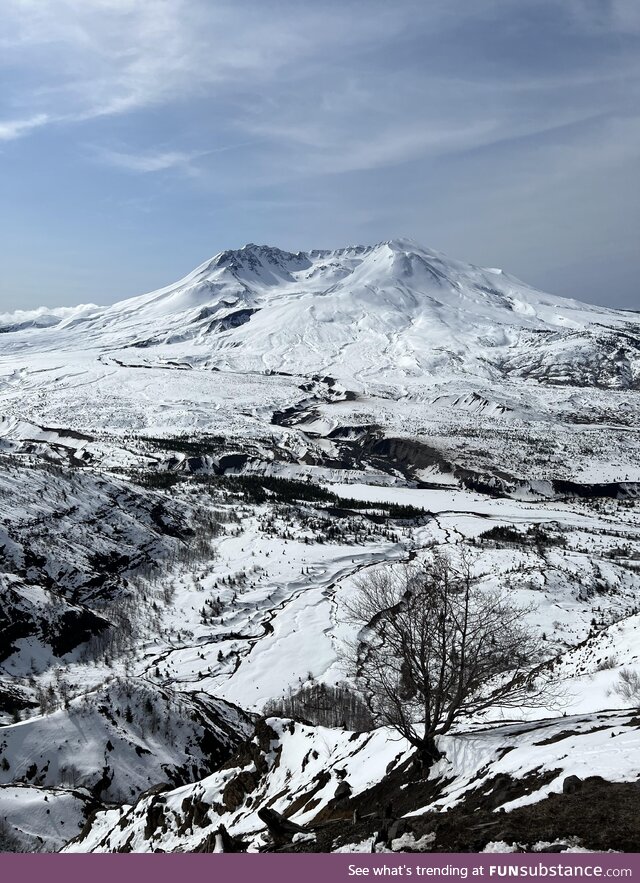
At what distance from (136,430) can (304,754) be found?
185276 mm

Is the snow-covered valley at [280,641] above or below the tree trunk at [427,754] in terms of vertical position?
below

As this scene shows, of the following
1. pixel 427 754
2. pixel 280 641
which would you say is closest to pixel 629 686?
pixel 427 754

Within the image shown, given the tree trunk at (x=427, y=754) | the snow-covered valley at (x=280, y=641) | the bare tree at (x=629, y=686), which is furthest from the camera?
the bare tree at (x=629, y=686)

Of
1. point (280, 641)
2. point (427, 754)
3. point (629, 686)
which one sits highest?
point (427, 754)

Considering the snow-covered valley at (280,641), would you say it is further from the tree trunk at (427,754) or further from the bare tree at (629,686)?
the tree trunk at (427,754)

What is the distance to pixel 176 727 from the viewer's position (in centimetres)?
3053

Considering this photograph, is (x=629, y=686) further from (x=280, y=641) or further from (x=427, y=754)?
(x=280, y=641)

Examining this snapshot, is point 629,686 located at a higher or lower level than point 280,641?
higher

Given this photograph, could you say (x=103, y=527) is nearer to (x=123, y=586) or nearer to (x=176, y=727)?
(x=123, y=586)

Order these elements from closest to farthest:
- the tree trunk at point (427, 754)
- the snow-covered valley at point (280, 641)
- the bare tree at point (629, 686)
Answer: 1. the snow-covered valley at point (280, 641)
2. the tree trunk at point (427, 754)
3. the bare tree at point (629, 686)

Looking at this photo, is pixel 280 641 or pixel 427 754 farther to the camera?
pixel 280 641

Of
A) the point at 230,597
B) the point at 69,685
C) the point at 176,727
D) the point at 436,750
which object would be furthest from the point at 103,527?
the point at 436,750

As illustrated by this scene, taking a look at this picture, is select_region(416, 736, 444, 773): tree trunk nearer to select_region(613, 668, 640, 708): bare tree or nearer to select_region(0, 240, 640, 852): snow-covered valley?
select_region(0, 240, 640, 852): snow-covered valley

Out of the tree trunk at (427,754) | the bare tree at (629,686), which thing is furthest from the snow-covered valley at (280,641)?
the tree trunk at (427,754)
